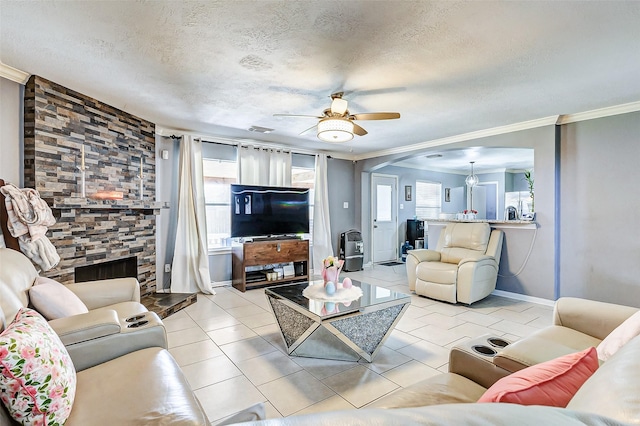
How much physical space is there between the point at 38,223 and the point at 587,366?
3.38 metres

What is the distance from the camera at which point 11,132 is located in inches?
99.7

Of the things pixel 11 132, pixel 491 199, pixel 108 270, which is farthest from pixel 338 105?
pixel 491 199

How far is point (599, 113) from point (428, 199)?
15.1ft

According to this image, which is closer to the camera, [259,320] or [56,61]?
[56,61]

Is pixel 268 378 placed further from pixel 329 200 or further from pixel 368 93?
pixel 329 200

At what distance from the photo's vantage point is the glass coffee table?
223 centimetres

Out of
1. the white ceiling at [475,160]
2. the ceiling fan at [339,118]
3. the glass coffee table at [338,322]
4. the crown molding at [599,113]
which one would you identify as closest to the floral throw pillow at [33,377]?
the glass coffee table at [338,322]

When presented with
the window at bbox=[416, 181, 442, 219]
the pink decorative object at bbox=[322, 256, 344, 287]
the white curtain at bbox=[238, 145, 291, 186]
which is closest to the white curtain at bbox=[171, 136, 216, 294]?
the white curtain at bbox=[238, 145, 291, 186]

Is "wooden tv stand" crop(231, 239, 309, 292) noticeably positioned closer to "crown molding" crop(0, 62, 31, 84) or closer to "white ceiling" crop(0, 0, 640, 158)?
"white ceiling" crop(0, 0, 640, 158)

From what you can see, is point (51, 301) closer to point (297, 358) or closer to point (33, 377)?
point (33, 377)

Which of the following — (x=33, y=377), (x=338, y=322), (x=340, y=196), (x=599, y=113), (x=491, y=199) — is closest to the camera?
(x=33, y=377)

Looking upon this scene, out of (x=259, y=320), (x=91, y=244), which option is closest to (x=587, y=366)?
(x=259, y=320)

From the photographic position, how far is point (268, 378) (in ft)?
7.13

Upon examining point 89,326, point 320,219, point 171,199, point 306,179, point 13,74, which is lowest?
point 89,326
